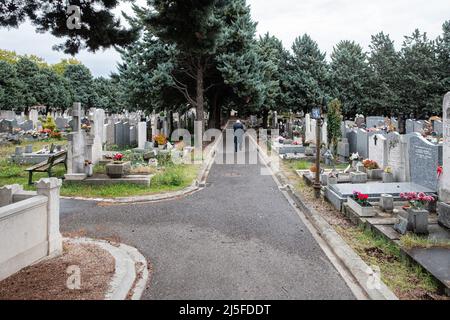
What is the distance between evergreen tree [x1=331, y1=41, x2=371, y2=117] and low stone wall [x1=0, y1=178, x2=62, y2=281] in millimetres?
43034

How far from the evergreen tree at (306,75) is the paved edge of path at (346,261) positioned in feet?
117

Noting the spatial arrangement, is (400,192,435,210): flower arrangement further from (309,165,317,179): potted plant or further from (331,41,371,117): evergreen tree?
(331,41,371,117): evergreen tree

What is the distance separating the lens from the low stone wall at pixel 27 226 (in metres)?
5.18

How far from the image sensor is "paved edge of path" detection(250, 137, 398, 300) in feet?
16.0

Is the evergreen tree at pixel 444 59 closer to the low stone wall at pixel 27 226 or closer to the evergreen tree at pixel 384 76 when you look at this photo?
the evergreen tree at pixel 384 76

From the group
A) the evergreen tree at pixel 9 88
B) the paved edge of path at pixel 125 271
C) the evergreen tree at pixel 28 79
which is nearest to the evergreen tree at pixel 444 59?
the paved edge of path at pixel 125 271

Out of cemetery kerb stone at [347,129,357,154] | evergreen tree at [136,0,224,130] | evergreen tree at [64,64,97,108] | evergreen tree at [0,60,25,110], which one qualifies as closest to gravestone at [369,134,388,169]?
cemetery kerb stone at [347,129,357,154]

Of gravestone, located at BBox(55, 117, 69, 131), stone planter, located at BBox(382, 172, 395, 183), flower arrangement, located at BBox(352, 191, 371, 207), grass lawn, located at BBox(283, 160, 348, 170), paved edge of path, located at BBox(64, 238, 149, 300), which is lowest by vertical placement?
paved edge of path, located at BBox(64, 238, 149, 300)

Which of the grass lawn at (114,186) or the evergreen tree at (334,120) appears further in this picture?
the evergreen tree at (334,120)

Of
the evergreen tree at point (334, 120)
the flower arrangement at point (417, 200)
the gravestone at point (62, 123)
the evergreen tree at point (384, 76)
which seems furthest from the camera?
the evergreen tree at point (384, 76)

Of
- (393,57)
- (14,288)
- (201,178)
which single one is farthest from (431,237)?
(393,57)

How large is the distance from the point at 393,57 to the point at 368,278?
149 feet

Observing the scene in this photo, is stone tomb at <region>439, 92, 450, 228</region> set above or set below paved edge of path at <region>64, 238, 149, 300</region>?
above

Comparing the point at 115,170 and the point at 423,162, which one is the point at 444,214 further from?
the point at 115,170
